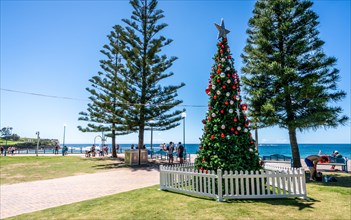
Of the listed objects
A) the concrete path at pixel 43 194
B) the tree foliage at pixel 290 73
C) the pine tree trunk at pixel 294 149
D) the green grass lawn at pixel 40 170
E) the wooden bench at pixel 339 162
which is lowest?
the green grass lawn at pixel 40 170

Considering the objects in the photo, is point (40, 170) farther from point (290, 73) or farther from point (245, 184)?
point (290, 73)

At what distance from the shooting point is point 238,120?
23.3 ft

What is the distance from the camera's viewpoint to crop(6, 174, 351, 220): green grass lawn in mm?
4875

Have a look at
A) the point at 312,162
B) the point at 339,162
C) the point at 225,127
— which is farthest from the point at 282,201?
the point at 339,162

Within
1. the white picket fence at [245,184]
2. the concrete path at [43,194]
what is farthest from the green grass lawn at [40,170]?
the white picket fence at [245,184]

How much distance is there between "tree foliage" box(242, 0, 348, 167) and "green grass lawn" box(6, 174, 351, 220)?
521cm

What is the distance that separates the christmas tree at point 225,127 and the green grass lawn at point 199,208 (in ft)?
3.83

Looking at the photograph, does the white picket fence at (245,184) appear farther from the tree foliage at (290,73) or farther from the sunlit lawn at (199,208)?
the tree foliage at (290,73)

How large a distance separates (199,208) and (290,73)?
880cm

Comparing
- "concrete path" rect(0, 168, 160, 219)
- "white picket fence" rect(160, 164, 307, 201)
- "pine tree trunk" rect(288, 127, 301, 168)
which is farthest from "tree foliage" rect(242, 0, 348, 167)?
"concrete path" rect(0, 168, 160, 219)

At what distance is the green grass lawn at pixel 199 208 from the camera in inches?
192

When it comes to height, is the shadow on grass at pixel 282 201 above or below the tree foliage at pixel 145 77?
below

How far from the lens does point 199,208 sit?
5453mm

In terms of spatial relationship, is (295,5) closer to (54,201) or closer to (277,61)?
(277,61)
